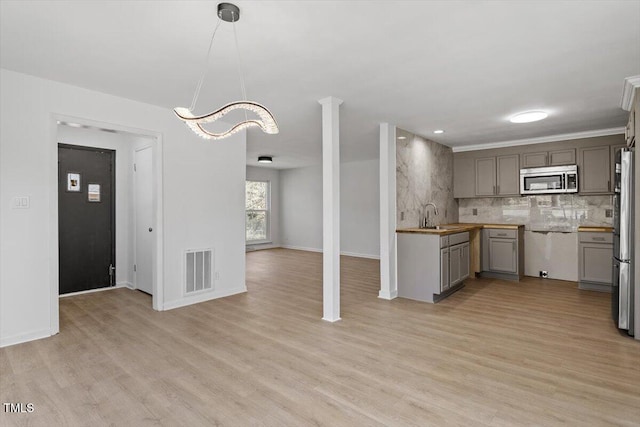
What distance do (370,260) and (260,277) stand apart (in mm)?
3048

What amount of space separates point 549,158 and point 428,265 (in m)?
3.14

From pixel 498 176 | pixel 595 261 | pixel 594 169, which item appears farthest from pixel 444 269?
pixel 594 169

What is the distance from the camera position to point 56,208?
346 centimetres

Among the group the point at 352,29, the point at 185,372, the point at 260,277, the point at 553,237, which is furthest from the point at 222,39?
the point at 553,237

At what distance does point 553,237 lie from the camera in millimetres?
6066

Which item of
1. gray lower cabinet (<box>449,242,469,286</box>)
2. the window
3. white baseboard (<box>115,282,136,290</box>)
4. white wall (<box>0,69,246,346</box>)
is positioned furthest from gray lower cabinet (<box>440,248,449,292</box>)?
the window

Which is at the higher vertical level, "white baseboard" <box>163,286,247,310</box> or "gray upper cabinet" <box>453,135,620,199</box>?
"gray upper cabinet" <box>453,135,620,199</box>

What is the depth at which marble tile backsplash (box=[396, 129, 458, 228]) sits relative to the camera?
5199 mm

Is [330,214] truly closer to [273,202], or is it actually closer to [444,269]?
[444,269]

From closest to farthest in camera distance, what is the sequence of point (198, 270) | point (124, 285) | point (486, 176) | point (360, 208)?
point (198, 270) < point (124, 285) < point (486, 176) < point (360, 208)

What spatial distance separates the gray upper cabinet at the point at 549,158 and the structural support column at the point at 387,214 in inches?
109

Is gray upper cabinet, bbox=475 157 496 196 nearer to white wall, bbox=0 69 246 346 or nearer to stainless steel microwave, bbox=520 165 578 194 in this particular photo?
stainless steel microwave, bbox=520 165 578 194

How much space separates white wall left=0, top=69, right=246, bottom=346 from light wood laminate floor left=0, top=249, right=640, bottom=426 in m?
0.33

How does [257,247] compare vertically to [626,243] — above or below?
below
